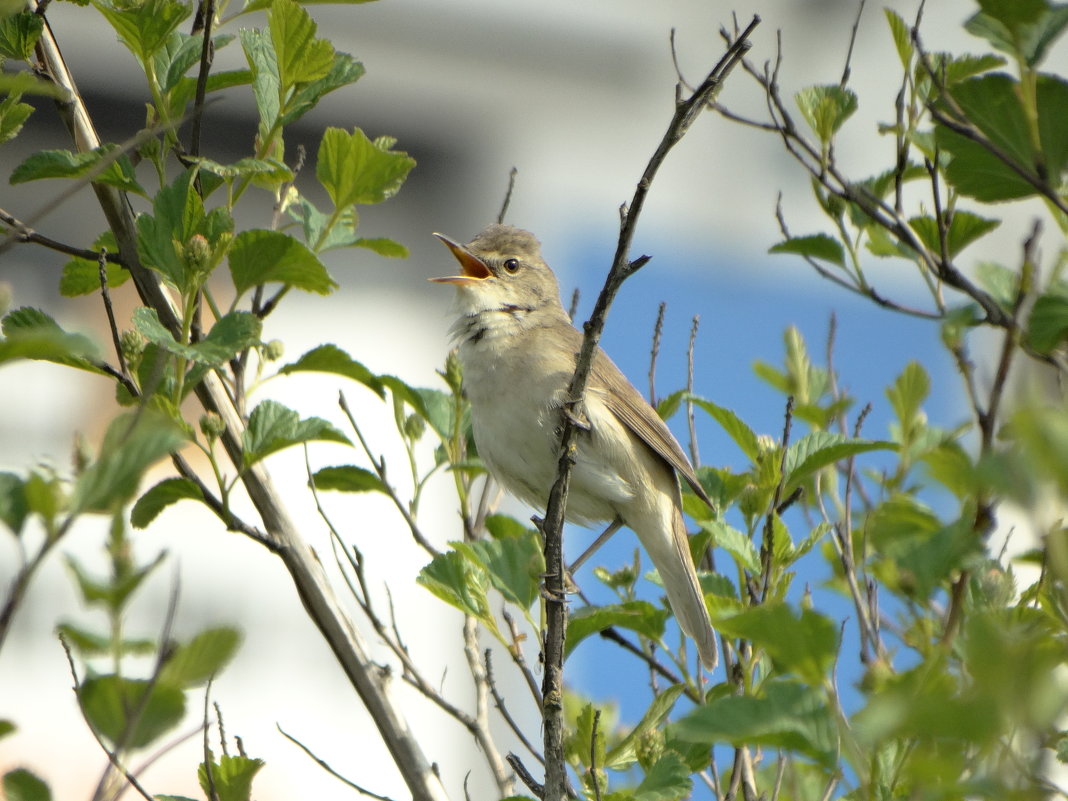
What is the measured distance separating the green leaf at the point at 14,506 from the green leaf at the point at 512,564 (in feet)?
4.28

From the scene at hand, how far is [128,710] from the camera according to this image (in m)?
1.22

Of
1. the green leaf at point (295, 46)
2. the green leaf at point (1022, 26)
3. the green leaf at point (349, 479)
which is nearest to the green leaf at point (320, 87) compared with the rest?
the green leaf at point (295, 46)

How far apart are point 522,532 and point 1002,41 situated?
160cm

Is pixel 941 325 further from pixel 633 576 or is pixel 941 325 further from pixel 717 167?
pixel 717 167

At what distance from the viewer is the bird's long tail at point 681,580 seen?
3.88 meters

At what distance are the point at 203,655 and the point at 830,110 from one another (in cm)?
180

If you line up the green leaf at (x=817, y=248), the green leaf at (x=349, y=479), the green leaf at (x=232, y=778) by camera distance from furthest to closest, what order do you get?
the green leaf at (x=349, y=479)
the green leaf at (x=817, y=248)
the green leaf at (x=232, y=778)

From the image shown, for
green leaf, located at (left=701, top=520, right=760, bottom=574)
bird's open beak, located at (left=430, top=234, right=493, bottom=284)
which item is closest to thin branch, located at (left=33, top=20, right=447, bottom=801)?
green leaf, located at (left=701, top=520, right=760, bottom=574)

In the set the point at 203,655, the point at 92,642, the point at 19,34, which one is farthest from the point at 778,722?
the point at 19,34

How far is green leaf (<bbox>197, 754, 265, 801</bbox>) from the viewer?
1769 mm

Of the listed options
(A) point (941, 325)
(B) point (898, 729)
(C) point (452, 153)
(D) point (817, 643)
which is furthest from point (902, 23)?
(C) point (452, 153)

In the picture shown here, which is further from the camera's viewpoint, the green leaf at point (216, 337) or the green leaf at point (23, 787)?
the green leaf at point (216, 337)

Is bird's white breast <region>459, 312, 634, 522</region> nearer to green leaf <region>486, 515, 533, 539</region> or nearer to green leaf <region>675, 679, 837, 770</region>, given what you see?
green leaf <region>486, 515, 533, 539</region>

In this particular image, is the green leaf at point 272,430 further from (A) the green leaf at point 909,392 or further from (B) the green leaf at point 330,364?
(A) the green leaf at point 909,392
